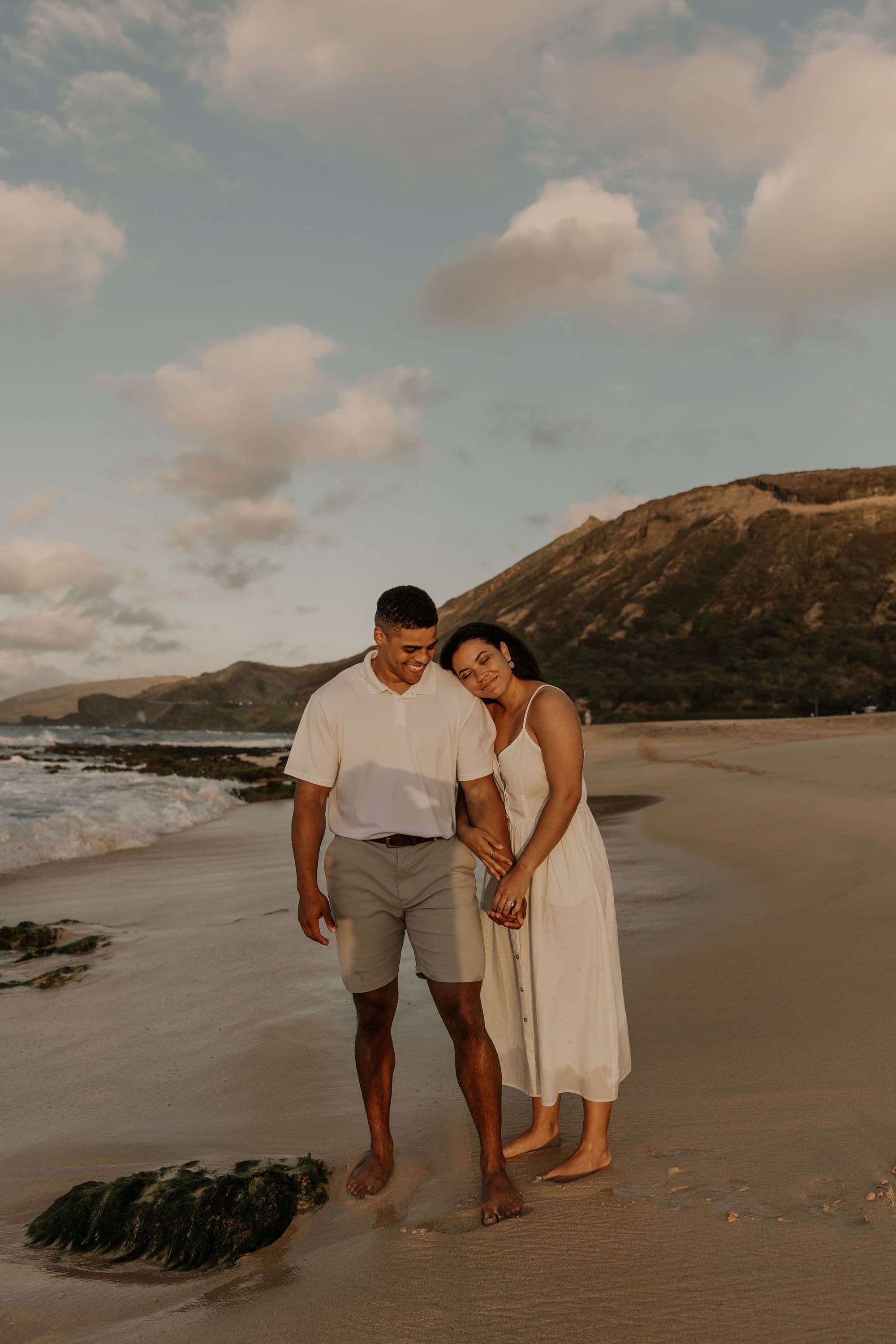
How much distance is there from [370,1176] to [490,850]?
1.16 meters

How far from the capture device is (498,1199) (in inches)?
111

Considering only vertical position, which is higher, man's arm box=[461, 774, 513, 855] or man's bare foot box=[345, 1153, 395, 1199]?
man's arm box=[461, 774, 513, 855]

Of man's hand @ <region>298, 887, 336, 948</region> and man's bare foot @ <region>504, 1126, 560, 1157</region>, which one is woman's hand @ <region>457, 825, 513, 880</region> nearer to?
man's hand @ <region>298, 887, 336, 948</region>

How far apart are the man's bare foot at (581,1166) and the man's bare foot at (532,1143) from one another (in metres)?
0.22

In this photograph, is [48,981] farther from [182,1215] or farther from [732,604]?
[732,604]

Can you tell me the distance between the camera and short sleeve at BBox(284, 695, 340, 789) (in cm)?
332

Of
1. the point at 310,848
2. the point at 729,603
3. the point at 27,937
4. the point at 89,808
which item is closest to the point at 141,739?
the point at 729,603

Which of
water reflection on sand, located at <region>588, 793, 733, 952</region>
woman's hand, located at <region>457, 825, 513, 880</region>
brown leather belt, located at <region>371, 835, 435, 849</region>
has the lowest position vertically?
water reflection on sand, located at <region>588, 793, 733, 952</region>

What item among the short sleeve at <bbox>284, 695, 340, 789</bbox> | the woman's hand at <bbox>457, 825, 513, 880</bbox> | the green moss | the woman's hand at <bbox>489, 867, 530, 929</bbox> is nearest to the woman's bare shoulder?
the woman's hand at <bbox>457, 825, 513, 880</bbox>

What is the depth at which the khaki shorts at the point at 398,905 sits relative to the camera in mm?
3211

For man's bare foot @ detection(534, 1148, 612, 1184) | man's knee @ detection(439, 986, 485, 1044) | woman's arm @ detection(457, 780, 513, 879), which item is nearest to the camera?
man's bare foot @ detection(534, 1148, 612, 1184)

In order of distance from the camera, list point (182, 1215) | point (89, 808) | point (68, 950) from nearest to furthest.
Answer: point (182, 1215) → point (68, 950) → point (89, 808)

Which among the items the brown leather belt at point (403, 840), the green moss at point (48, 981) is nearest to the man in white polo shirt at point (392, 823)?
the brown leather belt at point (403, 840)

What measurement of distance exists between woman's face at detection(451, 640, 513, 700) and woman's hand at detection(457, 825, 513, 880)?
0.51 metres
